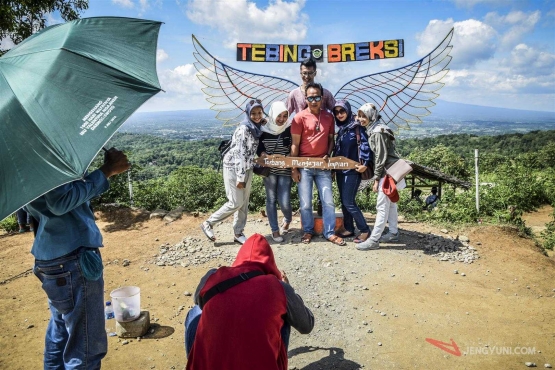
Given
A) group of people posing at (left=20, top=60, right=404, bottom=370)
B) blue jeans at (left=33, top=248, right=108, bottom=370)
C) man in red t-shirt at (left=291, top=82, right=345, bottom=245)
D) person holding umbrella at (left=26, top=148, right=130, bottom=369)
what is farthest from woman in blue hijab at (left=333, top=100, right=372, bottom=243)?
blue jeans at (left=33, top=248, right=108, bottom=370)

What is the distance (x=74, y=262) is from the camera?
212cm

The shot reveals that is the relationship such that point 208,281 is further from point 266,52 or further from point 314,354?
point 266,52

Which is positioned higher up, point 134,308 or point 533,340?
point 134,308

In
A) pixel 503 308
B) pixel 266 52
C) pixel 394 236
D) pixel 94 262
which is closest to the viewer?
pixel 94 262

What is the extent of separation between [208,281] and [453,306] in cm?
297

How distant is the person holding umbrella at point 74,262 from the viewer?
2.04 m

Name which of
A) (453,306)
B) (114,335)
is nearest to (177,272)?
(114,335)

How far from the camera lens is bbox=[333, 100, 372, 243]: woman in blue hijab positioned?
5051mm

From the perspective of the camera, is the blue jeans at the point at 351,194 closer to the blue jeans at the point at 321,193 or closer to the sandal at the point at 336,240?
the blue jeans at the point at 321,193

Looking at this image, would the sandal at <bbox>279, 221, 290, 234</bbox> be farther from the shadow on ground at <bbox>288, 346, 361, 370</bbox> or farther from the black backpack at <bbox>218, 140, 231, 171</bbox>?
the shadow on ground at <bbox>288, 346, 361, 370</bbox>

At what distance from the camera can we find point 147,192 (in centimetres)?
908

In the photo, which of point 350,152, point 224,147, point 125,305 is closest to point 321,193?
point 350,152

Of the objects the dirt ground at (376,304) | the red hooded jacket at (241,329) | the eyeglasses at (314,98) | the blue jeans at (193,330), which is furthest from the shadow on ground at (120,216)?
the red hooded jacket at (241,329)

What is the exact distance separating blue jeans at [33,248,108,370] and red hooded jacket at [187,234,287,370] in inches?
33.5
